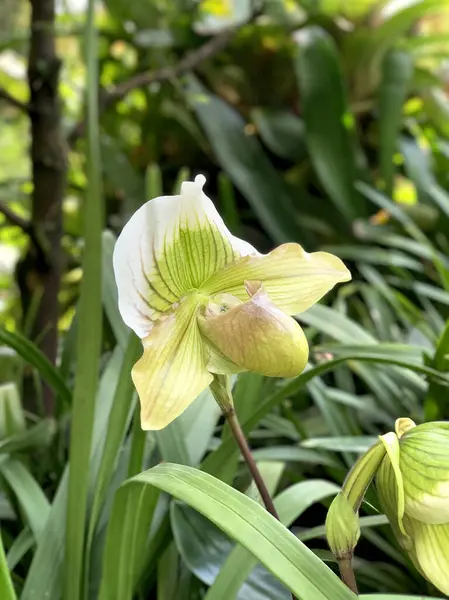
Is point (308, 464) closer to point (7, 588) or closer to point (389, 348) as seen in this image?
point (389, 348)

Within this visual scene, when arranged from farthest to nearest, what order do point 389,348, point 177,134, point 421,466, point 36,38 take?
1. point 177,134
2. point 36,38
3. point 389,348
4. point 421,466

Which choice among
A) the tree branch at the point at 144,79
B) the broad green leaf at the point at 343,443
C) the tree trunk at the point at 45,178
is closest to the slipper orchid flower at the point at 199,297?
the broad green leaf at the point at 343,443

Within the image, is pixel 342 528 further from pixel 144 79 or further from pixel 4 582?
pixel 144 79

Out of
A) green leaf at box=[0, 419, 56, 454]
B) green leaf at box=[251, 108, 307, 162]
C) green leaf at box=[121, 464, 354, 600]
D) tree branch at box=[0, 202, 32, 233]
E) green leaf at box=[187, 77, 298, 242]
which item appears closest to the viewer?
green leaf at box=[121, 464, 354, 600]

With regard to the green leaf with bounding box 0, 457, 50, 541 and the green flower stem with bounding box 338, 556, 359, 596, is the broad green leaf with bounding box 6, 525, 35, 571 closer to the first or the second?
the green leaf with bounding box 0, 457, 50, 541

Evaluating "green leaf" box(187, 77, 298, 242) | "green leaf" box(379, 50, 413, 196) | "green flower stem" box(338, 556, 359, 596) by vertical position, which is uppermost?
"green leaf" box(379, 50, 413, 196)

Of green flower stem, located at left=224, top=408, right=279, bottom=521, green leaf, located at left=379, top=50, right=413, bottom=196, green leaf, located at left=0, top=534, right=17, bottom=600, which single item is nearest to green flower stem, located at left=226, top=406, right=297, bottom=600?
green flower stem, located at left=224, top=408, right=279, bottom=521

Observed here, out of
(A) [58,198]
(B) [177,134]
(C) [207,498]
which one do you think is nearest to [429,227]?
(B) [177,134]

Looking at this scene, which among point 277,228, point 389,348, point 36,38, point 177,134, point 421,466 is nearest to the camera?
point 421,466
